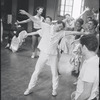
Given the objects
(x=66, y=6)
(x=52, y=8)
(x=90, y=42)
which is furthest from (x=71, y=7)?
(x=90, y=42)

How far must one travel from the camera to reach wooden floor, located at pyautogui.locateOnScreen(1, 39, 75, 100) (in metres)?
3.45

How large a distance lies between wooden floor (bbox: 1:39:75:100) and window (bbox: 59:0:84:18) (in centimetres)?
398

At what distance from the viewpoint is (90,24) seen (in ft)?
11.3

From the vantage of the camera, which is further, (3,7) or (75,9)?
(3,7)

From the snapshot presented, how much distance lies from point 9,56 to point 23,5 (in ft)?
16.4

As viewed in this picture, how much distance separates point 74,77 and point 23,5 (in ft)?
21.5

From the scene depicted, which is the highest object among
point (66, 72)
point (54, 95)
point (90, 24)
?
point (90, 24)

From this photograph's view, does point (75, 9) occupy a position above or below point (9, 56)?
above

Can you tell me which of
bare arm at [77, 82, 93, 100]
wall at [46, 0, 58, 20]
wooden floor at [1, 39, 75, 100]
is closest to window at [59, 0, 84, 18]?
wall at [46, 0, 58, 20]

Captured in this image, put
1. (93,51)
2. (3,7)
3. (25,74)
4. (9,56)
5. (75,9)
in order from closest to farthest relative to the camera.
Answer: (93,51)
(25,74)
(9,56)
(75,9)
(3,7)

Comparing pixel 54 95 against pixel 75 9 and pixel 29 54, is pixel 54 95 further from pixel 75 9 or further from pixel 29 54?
pixel 75 9

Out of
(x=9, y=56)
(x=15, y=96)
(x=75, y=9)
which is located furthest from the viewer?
(x=75, y=9)

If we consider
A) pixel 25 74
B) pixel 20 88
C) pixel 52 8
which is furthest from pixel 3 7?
pixel 20 88

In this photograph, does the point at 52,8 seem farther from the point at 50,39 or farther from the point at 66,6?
the point at 50,39
